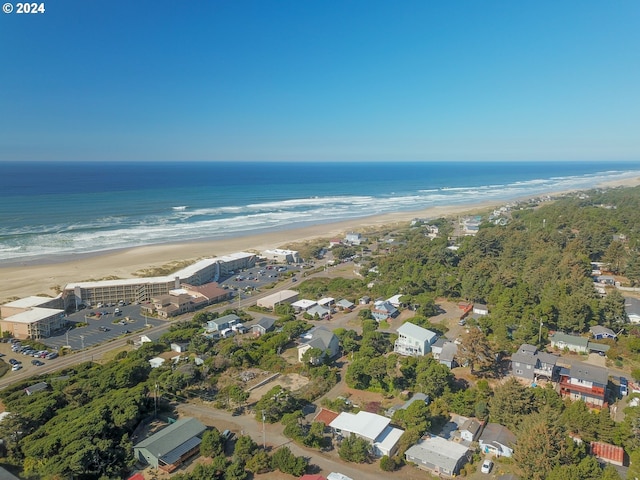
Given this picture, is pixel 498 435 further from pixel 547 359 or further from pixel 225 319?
pixel 225 319

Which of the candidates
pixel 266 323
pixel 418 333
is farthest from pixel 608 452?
pixel 266 323

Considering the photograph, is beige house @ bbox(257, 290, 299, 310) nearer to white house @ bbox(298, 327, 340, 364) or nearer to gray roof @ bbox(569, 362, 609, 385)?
white house @ bbox(298, 327, 340, 364)

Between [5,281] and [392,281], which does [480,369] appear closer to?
[392,281]

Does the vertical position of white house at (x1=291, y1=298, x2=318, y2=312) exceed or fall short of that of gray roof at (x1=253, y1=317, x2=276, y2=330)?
it falls short

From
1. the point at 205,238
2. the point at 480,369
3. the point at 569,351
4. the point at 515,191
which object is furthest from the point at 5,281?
the point at 515,191

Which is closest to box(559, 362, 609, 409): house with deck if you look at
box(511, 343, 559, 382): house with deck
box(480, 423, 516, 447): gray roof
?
box(511, 343, 559, 382): house with deck
